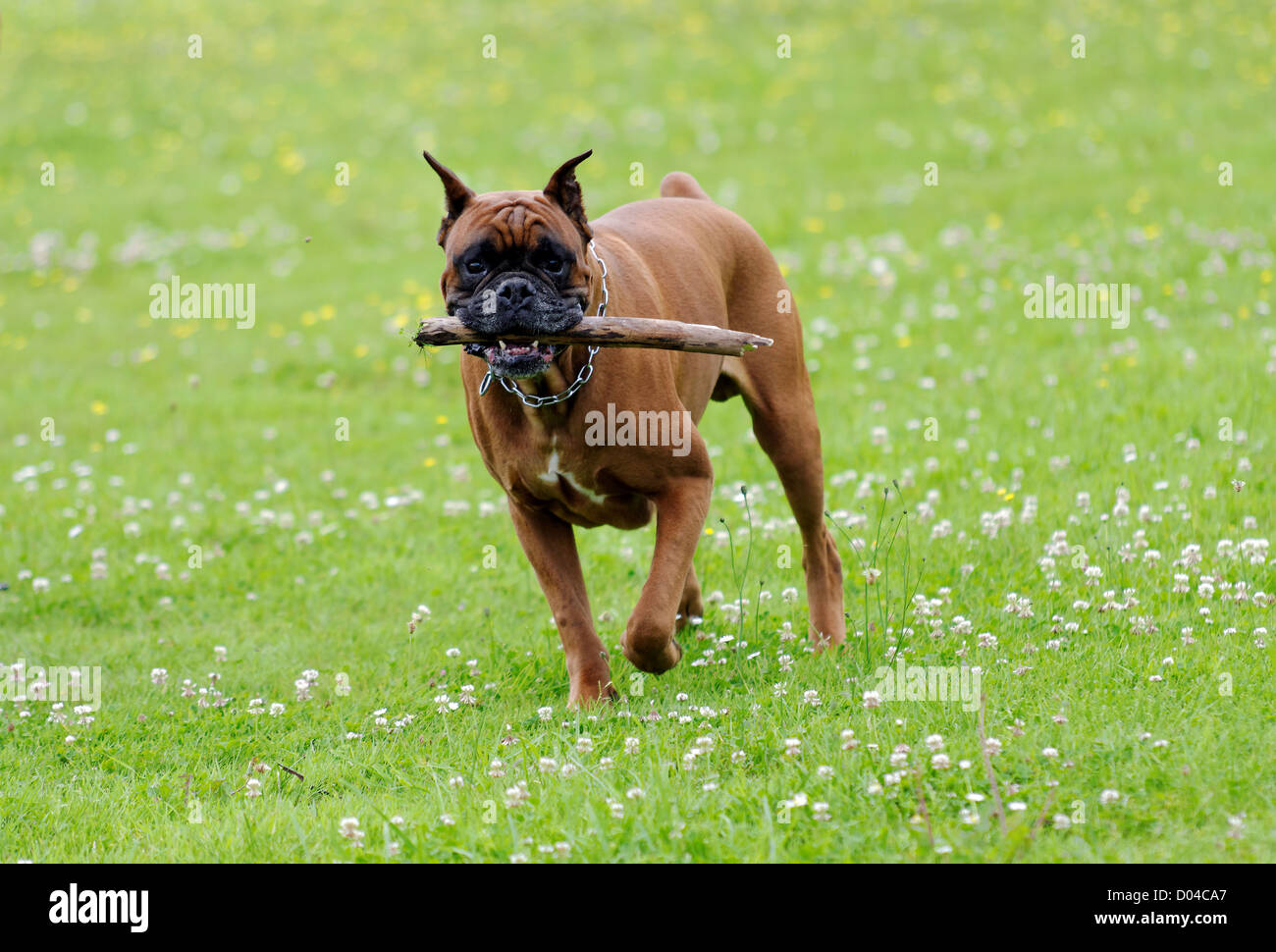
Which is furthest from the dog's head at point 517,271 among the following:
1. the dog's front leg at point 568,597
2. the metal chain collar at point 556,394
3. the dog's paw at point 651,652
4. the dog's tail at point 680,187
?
the dog's tail at point 680,187

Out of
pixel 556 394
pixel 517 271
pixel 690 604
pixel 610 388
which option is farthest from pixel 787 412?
pixel 517 271

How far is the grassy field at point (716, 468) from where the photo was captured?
444 cm

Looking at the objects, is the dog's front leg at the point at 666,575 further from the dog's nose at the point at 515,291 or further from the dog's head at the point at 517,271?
the dog's nose at the point at 515,291

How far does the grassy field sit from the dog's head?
1.45 metres

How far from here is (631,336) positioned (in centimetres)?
493

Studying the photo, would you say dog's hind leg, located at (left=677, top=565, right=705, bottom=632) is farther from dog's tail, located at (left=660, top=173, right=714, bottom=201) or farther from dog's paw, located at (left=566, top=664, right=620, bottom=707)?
dog's tail, located at (left=660, top=173, right=714, bottom=201)

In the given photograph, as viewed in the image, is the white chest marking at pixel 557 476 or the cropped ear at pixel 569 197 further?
the white chest marking at pixel 557 476

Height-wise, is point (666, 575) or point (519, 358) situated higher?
point (519, 358)

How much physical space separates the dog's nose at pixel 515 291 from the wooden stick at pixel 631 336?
0.13 meters

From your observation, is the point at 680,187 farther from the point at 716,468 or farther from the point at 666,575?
the point at 666,575

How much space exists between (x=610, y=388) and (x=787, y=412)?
1.36m

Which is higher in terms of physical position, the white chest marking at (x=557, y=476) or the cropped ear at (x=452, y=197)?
the cropped ear at (x=452, y=197)
